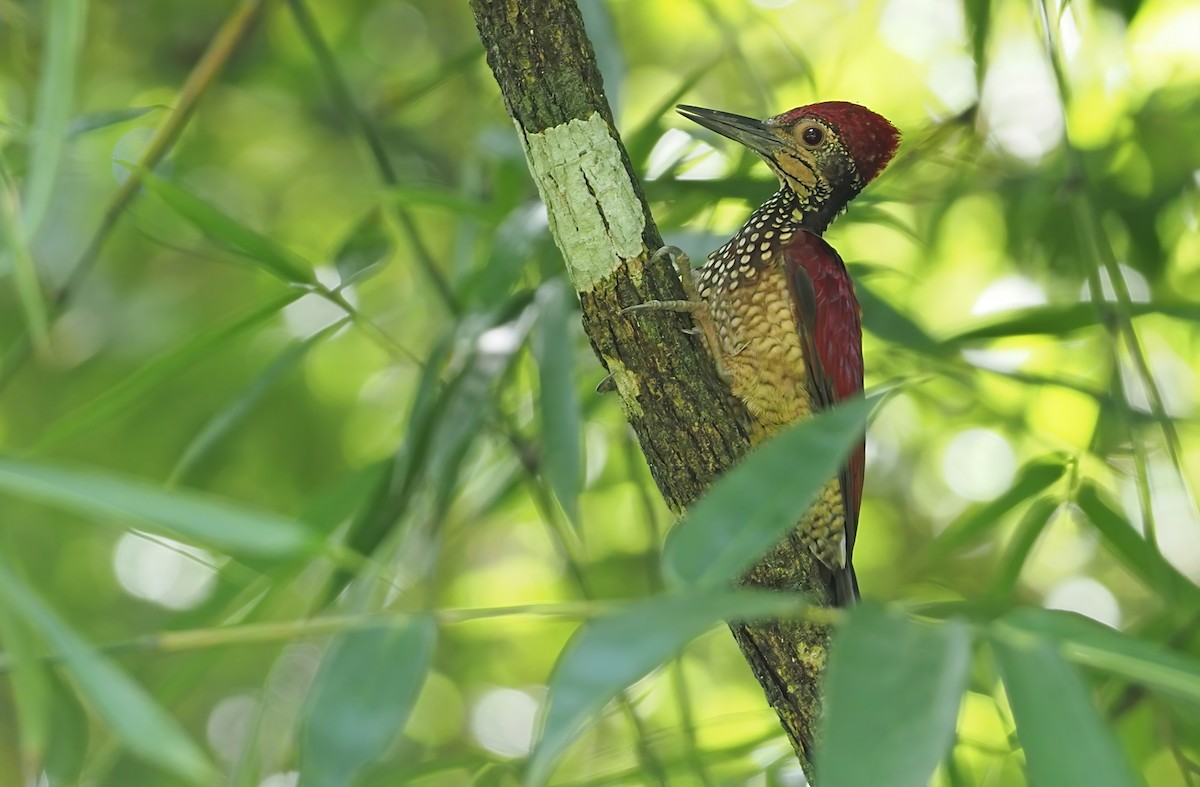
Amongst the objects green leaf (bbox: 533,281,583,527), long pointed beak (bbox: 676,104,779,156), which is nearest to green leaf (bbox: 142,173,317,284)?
green leaf (bbox: 533,281,583,527)

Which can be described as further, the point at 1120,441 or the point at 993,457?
the point at 993,457

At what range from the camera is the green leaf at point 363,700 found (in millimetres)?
1095

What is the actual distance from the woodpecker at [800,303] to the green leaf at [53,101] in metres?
1.25

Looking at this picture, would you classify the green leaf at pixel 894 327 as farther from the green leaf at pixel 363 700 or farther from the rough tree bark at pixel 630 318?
the green leaf at pixel 363 700

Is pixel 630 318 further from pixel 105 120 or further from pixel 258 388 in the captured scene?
pixel 105 120

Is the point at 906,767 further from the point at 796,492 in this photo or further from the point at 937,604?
the point at 937,604

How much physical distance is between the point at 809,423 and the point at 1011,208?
7.87 ft

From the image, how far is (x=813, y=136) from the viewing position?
266 centimetres

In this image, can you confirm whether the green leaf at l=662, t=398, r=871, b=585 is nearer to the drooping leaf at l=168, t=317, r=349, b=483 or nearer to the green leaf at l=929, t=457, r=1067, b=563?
the drooping leaf at l=168, t=317, r=349, b=483

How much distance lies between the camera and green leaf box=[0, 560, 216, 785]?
88cm

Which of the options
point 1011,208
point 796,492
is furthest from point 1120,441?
point 796,492

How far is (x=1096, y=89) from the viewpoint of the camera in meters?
3.48

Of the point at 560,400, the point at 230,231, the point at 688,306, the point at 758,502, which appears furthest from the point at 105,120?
the point at 758,502

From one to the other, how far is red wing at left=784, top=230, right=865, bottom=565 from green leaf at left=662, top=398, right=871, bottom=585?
1.26 m
